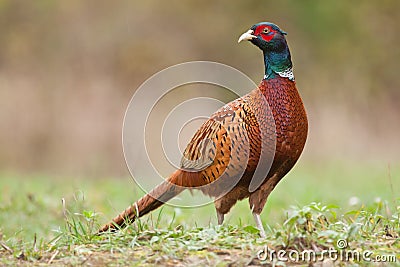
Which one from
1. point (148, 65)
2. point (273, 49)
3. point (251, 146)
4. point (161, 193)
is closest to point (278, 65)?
point (273, 49)

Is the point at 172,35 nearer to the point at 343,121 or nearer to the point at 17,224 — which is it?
the point at 343,121

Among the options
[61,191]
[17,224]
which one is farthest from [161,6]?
[17,224]

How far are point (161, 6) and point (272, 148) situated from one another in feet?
42.9

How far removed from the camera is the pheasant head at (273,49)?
510 cm

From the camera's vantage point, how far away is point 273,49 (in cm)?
515

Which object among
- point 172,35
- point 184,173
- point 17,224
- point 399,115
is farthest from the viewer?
point 172,35

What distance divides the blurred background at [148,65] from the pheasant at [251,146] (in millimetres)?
7557

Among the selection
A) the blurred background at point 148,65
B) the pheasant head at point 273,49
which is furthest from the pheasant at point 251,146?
the blurred background at point 148,65

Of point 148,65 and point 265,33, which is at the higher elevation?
point 148,65

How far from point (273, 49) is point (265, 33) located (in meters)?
0.15

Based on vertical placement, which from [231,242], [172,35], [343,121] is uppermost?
[172,35]

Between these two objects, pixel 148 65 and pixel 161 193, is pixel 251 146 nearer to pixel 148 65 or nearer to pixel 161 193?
pixel 161 193

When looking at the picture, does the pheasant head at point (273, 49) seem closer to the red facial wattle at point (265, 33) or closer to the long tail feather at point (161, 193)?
the red facial wattle at point (265, 33)

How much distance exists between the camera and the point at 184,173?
17.6 feet
